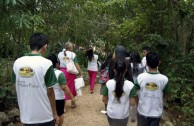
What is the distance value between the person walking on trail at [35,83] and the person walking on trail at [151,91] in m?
1.40

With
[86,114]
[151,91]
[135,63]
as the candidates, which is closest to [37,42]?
[151,91]

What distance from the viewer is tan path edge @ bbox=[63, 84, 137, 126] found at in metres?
6.88

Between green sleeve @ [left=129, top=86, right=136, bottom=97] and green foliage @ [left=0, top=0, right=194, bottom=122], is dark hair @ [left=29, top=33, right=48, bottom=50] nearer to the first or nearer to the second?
green sleeve @ [left=129, top=86, right=136, bottom=97]

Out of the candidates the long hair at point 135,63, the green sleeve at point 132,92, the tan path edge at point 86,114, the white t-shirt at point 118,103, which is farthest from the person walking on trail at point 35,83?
the tan path edge at point 86,114

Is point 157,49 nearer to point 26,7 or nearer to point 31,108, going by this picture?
point 26,7

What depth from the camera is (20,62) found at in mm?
3342

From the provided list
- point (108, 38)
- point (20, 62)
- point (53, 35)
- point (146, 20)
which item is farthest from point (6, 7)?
point (108, 38)

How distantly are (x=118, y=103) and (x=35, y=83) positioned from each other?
56.7 inches

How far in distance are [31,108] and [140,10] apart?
9.41 meters

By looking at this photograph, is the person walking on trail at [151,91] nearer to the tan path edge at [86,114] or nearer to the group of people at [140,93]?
the group of people at [140,93]

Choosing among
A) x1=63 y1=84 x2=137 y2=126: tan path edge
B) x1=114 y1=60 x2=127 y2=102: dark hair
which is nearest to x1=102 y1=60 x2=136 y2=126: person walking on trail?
x1=114 y1=60 x2=127 y2=102: dark hair

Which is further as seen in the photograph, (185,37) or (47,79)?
(185,37)

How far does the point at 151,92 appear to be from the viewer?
4203mm

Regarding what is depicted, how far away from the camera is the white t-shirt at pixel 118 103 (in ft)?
14.0
